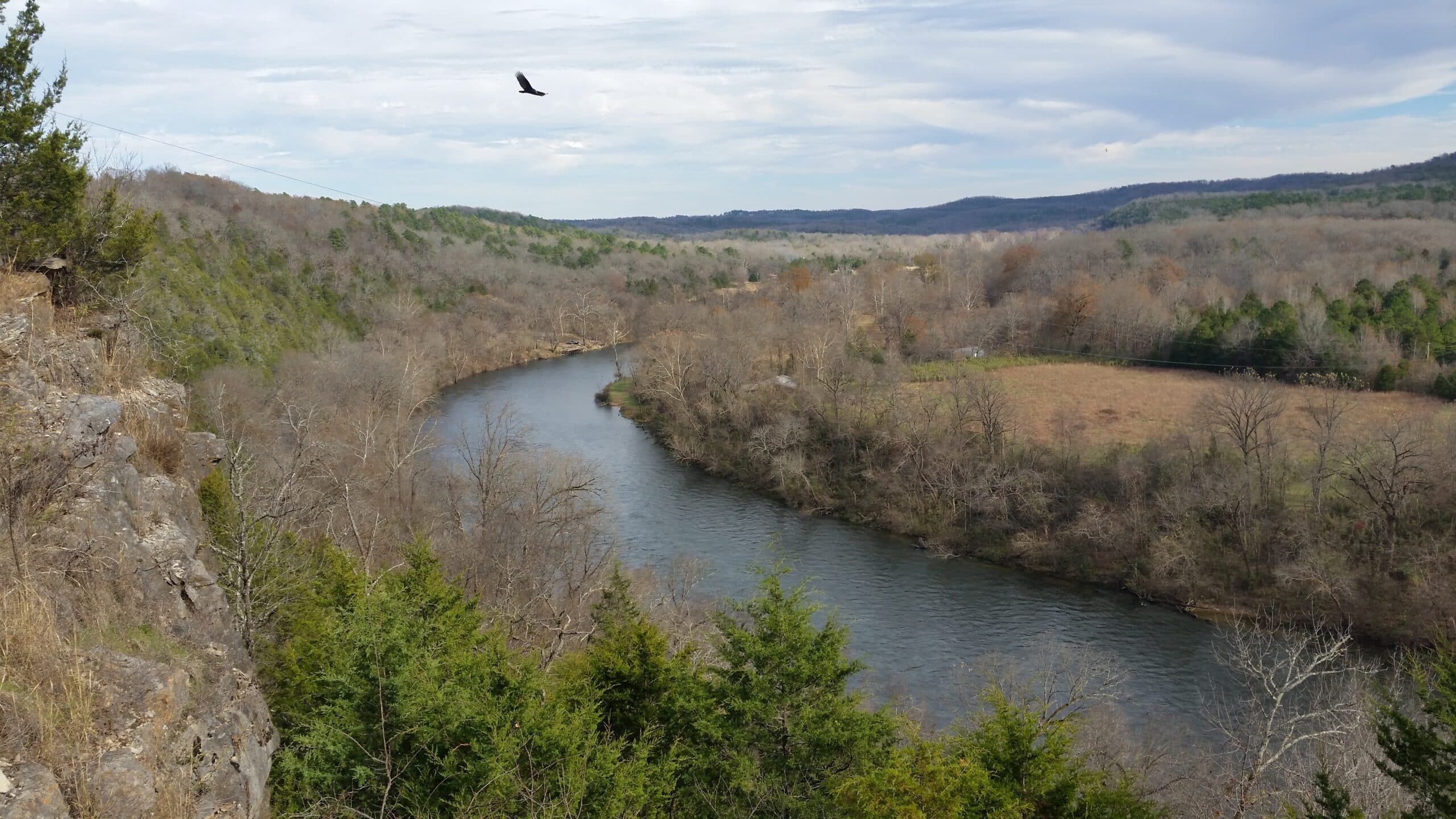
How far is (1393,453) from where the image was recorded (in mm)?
29125

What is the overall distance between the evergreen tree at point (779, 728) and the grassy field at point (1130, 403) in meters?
29.3

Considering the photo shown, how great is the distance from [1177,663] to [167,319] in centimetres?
3779

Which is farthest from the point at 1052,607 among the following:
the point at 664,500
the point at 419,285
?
the point at 419,285

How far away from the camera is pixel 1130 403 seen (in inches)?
1779

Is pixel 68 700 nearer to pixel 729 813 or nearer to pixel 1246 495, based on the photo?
pixel 729 813

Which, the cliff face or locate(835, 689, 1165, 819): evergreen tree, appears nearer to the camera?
the cliff face

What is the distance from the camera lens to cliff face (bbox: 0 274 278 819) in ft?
22.6

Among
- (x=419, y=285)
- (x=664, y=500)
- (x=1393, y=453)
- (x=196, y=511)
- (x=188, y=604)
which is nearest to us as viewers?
(x=188, y=604)

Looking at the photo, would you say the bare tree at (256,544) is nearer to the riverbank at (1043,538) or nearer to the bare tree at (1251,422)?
the riverbank at (1043,538)

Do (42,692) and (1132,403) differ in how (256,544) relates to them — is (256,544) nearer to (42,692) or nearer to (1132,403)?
(42,692)

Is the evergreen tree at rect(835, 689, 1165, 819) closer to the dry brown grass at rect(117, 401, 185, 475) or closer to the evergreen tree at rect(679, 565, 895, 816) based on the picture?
the evergreen tree at rect(679, 565, 895, 816)

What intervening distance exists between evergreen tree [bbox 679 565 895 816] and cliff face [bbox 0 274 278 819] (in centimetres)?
520

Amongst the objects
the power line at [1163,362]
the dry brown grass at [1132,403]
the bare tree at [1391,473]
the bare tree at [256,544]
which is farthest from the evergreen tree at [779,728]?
the power line at [1163,362]

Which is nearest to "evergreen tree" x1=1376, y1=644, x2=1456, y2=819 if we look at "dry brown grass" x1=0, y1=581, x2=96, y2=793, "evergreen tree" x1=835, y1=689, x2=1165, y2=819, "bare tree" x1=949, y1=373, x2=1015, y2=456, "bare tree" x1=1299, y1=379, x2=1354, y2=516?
"evergreen tree" x1=835, y1=689, x2=1165, y2=819
